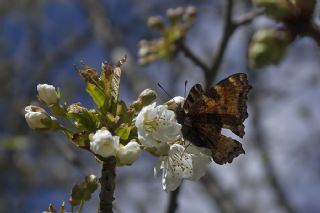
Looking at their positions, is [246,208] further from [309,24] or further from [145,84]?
[309,24]

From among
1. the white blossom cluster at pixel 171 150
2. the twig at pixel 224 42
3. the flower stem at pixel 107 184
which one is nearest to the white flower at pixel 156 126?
the white blossom cluster at pixel 171 150

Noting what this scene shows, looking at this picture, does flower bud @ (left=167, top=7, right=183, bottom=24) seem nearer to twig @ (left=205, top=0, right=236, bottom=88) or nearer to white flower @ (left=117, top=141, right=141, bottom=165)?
twig @ (left=205, top=0, right=236, bottom=88)

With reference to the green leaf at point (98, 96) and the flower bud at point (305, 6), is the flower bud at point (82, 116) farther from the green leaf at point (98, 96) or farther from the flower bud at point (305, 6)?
the flower bud at point (305, 6)

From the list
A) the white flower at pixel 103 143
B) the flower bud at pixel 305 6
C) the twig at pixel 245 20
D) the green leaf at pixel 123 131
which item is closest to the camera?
the white flower at pixel 103 143

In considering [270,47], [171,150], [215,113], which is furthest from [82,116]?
[270,47]

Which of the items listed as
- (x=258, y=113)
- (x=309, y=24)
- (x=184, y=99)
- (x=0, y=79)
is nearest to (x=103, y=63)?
(x=184, y=99)

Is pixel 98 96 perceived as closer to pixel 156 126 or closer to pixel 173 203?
pixel 156 126
